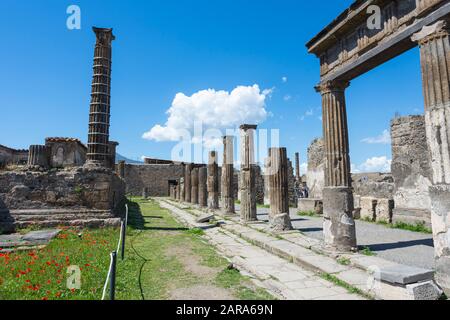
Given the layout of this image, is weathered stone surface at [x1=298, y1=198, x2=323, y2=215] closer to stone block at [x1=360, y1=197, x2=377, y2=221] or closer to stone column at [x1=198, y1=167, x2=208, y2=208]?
stone block at [x1=360, y1=197, x2=377, y2=221]

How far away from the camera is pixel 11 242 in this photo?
676 cm

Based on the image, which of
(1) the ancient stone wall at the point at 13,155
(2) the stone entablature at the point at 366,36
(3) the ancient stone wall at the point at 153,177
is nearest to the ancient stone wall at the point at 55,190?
(2) the stone entablature at the point at 366,36

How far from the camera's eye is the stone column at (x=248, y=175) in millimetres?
11100

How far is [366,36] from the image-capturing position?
5461mm

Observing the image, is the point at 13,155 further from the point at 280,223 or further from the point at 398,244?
the point at 398,244

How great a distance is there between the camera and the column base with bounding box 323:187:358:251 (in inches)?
227

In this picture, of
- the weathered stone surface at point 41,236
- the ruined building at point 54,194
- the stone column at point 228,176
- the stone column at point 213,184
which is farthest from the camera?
the stone column at point 213,184

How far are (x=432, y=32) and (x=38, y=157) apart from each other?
448 inches

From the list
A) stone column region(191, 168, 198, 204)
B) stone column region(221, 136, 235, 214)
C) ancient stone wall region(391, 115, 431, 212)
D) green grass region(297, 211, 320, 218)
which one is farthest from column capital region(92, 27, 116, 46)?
ancient stone wall region(391, 115, 431, 212)

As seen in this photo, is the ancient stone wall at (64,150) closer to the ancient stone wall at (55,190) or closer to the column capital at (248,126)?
the ancient stone wall at (55,190)

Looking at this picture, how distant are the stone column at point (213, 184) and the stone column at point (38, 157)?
327 inches

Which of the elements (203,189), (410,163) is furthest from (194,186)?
(410,163)
